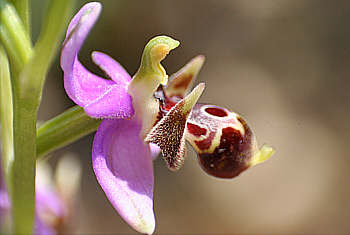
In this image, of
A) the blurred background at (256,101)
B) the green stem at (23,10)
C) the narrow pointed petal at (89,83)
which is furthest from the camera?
the blurred background at (256,101)

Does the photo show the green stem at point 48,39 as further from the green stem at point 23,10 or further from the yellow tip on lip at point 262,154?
the yellow tip on lip at point 262,154

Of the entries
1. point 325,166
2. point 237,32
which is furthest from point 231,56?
point 325,166

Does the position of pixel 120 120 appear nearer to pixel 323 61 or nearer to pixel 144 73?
pixel 144 73

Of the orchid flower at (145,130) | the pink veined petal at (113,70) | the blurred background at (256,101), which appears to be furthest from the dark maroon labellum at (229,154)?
the blurred background at (256,101)

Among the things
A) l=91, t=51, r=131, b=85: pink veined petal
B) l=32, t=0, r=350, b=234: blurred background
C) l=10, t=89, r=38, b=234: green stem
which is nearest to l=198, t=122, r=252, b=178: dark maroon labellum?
l=91, t=51, r=131, b=85: pink veined petal

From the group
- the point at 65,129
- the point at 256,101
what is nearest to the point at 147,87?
the point at 65,129

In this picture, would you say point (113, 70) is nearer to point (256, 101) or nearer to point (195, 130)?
point (195, 130)

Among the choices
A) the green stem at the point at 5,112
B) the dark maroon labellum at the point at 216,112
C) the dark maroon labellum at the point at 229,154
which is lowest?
the green stem at the point at 5,112

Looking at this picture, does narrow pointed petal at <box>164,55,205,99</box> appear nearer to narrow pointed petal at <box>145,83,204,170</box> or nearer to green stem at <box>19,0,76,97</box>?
narrow pointed petal at <box>145,83,204,170</box>
